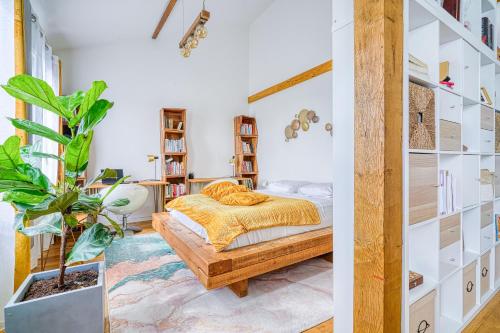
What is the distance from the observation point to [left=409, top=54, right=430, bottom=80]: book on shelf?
1.15 meters

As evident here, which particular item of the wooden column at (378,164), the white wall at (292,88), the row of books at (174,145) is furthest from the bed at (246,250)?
the row of books at (174,145)

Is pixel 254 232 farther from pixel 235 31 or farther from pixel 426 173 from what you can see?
pixel 235 31

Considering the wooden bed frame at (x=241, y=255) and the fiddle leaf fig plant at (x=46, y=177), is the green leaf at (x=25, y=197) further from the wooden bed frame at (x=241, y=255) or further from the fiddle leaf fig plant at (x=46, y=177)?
the wooden bed frame at (x=241, y=255)

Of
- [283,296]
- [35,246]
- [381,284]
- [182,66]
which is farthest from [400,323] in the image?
[182,66]

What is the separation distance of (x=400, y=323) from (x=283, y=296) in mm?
1022

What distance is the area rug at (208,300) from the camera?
1.60 meters

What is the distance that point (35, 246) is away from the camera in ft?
7.70

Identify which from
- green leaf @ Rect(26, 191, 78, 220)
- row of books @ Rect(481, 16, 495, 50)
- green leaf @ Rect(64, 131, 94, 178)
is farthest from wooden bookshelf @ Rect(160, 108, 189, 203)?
row of books @ Rect(481, 16, 495, 50)

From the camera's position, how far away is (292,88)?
171 inches

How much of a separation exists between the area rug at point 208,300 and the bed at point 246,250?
19cm

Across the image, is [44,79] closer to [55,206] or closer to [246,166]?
[55,206]

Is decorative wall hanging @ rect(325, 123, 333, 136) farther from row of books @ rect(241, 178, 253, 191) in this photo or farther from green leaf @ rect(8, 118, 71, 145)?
green leaf @ rect(8, 118, 71, 145)

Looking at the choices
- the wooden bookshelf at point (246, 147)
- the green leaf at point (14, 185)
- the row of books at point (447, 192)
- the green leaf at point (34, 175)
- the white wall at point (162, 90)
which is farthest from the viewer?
the wooden bookshelf at point (246, 147)

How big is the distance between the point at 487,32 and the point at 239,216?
8.19 feet
